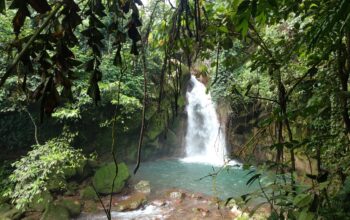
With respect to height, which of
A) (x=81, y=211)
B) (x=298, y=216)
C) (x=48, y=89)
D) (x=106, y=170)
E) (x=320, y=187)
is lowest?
(x=81, y=211)

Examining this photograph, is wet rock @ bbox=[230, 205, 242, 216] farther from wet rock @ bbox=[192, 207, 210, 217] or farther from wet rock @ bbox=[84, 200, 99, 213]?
wet rock @ bbox=[84, 200, 99, 213]

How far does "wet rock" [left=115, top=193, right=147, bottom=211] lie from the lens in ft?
22.2

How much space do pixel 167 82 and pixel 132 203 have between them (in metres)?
5.75

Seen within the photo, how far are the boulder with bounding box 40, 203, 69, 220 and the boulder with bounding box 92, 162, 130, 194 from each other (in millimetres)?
1467

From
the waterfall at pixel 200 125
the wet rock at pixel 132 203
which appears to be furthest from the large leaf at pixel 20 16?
the waterfall at pixel 200 125

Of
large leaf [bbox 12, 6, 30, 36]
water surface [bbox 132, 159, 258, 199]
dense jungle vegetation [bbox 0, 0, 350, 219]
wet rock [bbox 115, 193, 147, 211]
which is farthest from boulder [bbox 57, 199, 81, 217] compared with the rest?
large leaf [bbox 12, 6, 30, 36]

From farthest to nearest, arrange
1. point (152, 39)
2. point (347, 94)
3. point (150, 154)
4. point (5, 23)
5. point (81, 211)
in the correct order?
point (150, 154), point (81, 211), point (5, 23), point (152, 39), point (347, 94)

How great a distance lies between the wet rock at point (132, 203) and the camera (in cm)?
676

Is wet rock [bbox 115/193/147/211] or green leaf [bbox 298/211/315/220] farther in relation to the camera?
wet rock [bbox 115/193/147/211]

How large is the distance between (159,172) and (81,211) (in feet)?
12.2

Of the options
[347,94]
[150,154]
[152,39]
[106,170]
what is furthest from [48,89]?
[150,154]

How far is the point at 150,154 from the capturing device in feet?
40.1

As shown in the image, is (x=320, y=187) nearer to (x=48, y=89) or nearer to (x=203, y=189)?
(x=48, y=89)

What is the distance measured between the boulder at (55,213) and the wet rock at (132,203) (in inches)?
43.0
